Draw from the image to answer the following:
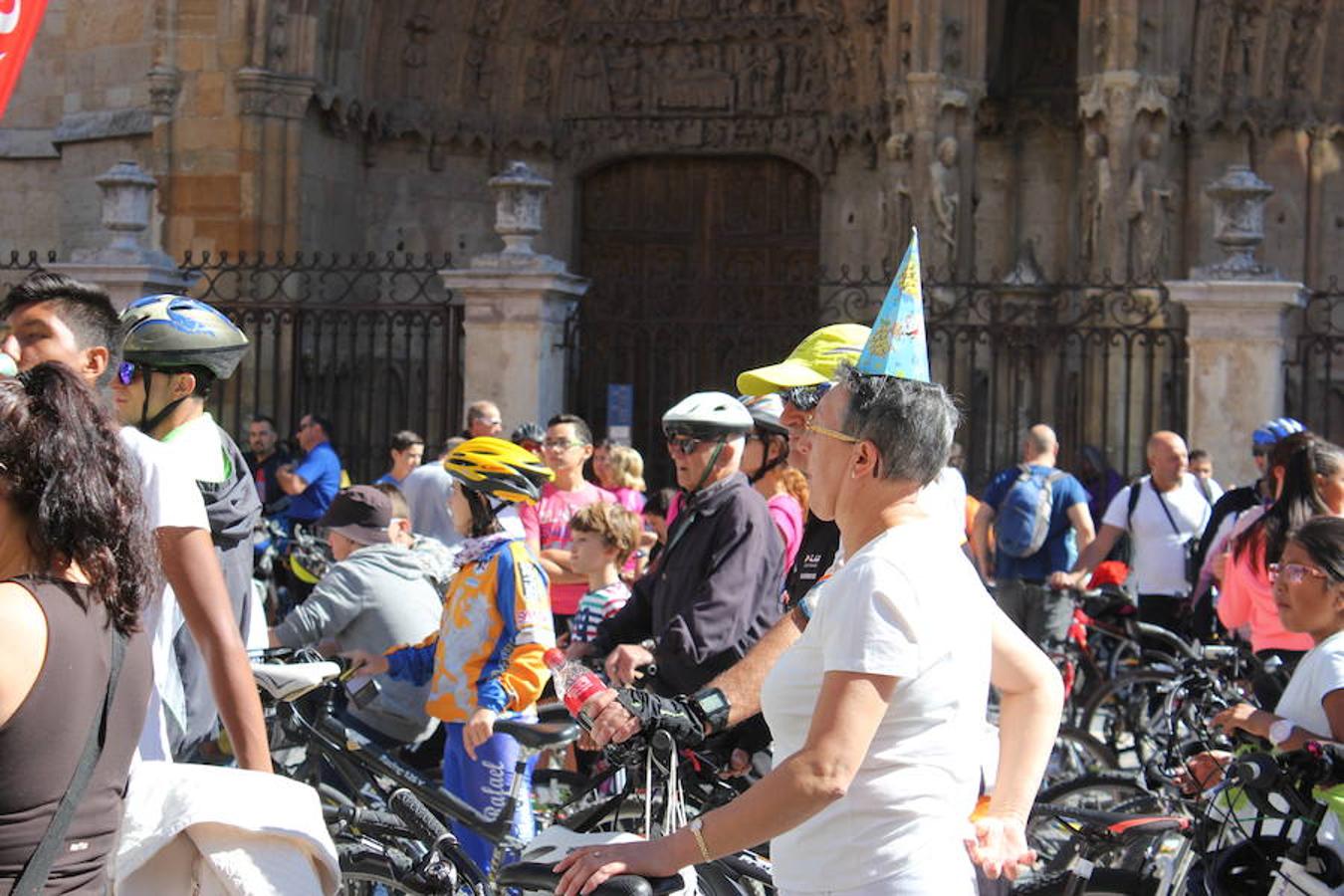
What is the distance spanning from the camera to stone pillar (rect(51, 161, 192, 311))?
14.8 metres

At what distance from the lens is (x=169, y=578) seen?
382cm

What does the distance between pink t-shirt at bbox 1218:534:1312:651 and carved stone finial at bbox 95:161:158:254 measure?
10.3 m

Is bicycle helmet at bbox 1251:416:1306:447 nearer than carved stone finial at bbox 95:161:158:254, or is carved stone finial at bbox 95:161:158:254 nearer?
bicycle helmet at bbox 1251:416:1306:447

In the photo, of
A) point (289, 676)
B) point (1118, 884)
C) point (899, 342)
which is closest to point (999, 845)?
point (899, 342)

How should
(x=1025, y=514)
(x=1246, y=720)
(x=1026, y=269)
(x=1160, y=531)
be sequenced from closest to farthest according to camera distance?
(x=1246, y=720)
(x=1160, y=531)
(x=1025, y=514)
(x=1026, y=269)

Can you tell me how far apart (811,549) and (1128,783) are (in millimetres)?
2673

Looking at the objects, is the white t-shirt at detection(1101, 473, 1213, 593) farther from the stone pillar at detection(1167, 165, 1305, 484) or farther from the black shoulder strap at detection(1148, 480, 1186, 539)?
the stone pillar at detection(1167, 165, 1305, 484)

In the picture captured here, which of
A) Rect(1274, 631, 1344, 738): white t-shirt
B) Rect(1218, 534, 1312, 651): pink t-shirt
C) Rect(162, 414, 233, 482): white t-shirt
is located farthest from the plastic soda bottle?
Rect(1218, 534, 1312, 651): pink t-shirt

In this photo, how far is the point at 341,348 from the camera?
17.8 metres

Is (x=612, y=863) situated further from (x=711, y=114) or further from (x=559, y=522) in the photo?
(x=711, y=114)

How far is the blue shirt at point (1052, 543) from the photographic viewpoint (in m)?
10.3

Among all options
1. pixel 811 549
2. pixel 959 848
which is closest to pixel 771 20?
pixel 811 549

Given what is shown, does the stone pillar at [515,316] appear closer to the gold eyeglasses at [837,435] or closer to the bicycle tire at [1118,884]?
the bicycle tire at [1118,884]

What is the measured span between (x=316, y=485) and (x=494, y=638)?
6.78m
